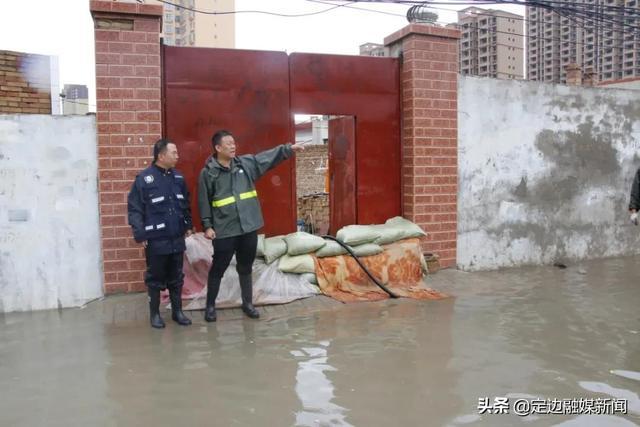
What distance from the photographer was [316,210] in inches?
423

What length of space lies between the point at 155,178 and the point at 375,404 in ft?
8.32

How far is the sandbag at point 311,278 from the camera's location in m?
5.38

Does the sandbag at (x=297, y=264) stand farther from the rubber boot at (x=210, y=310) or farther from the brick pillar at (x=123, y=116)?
the brick pillar at (x=123, y=116)

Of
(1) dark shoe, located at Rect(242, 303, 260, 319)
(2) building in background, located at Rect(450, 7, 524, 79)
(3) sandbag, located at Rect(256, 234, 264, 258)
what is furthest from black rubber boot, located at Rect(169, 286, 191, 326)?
(2) building in background, located at Rect(450, 7, 524, 79)

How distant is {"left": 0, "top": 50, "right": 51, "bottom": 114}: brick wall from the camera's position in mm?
7375

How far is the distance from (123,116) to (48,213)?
114 cm

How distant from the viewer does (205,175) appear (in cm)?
Result: 458

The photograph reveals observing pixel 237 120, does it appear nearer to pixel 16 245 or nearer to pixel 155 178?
pixel 155 178

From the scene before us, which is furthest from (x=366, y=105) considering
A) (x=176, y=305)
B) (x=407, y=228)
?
(x=176, y=305)

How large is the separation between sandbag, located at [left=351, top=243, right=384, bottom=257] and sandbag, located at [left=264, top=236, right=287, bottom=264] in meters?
0.71

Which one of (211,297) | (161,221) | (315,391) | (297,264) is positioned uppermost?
(161,221)

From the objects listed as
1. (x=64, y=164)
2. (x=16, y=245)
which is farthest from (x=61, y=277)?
(x=64, y=164)

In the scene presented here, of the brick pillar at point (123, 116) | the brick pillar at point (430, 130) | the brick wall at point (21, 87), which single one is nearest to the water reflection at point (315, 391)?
the brick pillar at point (123, 116)

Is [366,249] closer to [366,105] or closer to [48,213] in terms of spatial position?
[366,105]
